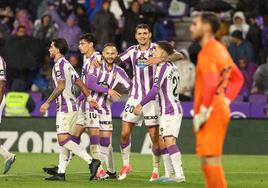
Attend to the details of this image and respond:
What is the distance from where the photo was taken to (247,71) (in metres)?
23.9

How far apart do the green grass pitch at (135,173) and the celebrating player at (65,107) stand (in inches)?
12.8

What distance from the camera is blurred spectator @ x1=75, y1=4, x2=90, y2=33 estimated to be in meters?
25.7

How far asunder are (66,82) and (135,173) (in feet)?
8.64

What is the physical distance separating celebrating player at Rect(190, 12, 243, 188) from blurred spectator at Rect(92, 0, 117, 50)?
1511cm

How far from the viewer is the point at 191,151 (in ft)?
71.2

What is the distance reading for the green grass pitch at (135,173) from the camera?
1382 cm

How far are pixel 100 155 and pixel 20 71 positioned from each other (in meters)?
10.3

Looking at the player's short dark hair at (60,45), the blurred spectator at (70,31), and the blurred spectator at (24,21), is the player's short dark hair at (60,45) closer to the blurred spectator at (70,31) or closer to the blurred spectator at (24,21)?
the blurred spectator at (70,31)

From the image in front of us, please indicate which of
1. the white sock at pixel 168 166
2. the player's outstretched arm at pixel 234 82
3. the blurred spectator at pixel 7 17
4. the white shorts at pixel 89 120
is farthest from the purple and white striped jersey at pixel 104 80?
the blurred spectator at pixel 7 17

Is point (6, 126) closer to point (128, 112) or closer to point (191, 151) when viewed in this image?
point (191, 151)

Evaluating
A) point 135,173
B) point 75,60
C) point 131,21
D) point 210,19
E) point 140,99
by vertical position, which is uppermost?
point 131,21

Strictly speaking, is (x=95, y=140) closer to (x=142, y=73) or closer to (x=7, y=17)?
(x=142, y=73)

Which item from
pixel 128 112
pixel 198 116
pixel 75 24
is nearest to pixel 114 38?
pixel 75 24

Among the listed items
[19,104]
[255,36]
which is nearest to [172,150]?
[19,104]
